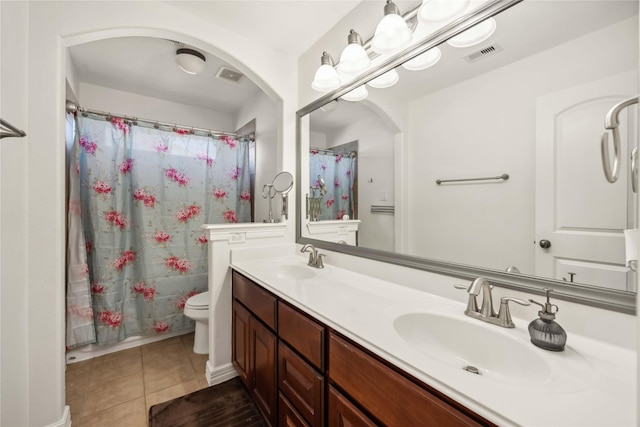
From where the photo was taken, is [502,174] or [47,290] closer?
[502,174]

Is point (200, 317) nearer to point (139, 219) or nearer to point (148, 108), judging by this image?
point (139, 219)

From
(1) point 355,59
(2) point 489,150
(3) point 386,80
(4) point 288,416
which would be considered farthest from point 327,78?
(4) point 288,416

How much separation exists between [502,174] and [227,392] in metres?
2.00

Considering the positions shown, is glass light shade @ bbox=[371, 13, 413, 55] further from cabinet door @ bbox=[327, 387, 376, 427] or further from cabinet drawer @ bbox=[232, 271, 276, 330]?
cabinet door @ bbox=[327, 387, 376, 427]

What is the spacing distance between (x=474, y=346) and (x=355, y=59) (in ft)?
4.86

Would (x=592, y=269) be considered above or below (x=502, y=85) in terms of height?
below

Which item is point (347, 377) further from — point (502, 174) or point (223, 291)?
point (223, 291)

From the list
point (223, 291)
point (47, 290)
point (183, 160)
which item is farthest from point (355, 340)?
point (183, 160)

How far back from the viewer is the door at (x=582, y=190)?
75cm

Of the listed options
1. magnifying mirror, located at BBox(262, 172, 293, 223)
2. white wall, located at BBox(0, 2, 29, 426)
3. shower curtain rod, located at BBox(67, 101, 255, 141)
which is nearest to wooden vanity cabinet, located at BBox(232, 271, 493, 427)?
magnifying mirror, located at BBox(262, 172, 293, 223)

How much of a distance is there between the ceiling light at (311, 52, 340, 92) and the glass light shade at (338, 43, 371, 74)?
11 cm

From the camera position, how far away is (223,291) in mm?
1836

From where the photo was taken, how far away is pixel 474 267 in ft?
3.46

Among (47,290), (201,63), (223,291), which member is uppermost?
(201,63)
